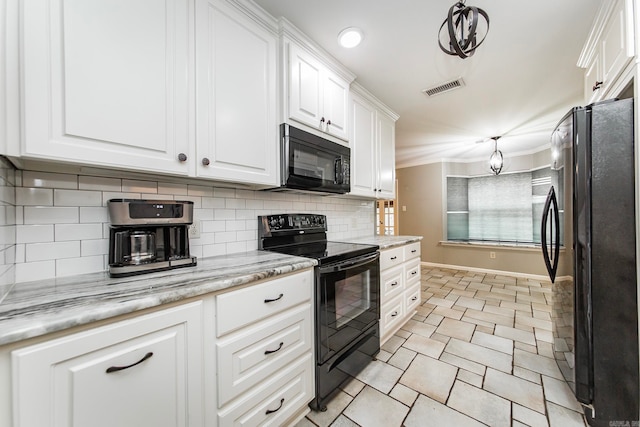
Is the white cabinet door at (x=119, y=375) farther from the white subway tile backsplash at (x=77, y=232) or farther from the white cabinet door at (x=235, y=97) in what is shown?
the white cabinet door at (x=235, y=97)

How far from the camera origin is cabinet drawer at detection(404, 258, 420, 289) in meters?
2.52

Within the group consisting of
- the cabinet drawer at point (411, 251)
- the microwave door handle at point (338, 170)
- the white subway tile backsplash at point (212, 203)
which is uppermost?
the microwave door handle at point (338, 170)

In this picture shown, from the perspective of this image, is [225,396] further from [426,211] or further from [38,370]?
[426,211]

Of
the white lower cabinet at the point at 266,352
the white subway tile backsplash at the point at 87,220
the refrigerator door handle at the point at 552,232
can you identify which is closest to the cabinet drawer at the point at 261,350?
the white lower cabinet at the point at 266,352

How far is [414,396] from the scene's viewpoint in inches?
60.9

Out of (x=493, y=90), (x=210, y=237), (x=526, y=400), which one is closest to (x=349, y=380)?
(x=526, y=400)

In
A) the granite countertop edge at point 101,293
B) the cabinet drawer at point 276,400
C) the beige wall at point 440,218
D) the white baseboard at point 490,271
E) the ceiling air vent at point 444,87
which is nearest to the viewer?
the granite countertop edge at point 101,293

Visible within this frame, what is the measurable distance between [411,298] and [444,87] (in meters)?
2.24

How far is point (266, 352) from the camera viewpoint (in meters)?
1.17

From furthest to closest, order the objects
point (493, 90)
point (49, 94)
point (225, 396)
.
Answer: point (493, 90)
point (225, 396)
point (49, 94)

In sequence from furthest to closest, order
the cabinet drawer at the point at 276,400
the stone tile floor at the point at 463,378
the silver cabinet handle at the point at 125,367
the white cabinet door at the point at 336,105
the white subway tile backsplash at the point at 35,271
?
1. the white cabinet door at the point at 336,105
2. the stone tile floor at the point at 463,378
3. the cabinet drawer at the point at 276,400
4. the white subway tile backsplash at the point at 35,271
5. the silver cabinet handle at the point at 125,367

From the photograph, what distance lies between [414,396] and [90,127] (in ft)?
7.37

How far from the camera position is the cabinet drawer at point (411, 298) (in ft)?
8.26

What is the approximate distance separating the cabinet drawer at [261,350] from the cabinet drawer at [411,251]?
1.49 meters
